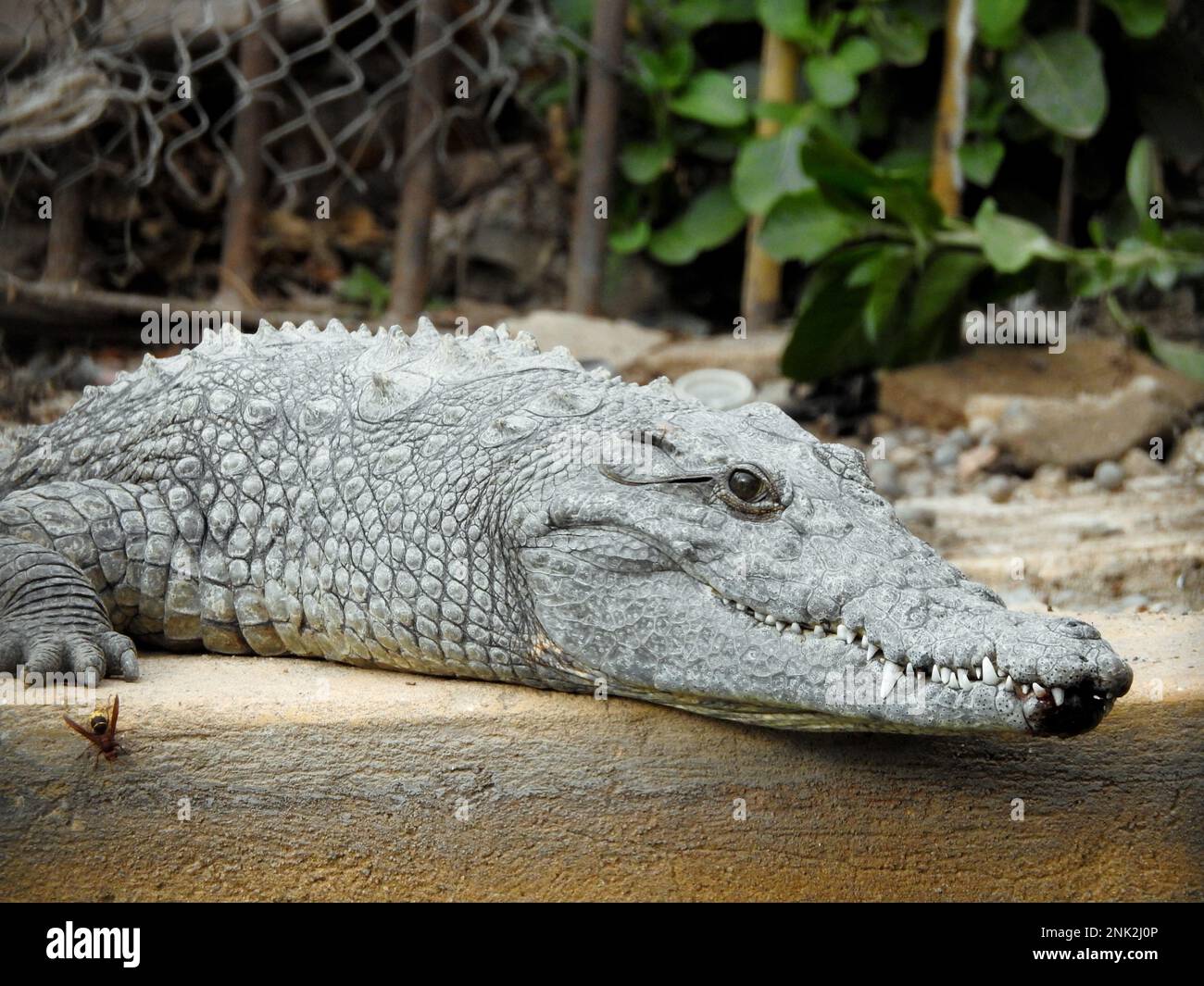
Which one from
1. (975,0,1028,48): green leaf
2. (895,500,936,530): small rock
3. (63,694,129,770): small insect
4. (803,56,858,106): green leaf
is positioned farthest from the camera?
(803,56,858,106): green leaf

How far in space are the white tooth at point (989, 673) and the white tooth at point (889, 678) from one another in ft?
0.54

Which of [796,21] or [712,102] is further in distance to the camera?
[712,102]

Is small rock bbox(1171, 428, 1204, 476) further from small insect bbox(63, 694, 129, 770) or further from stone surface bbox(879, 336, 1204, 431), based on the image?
small insect bbox(63, 694, 129, 770)

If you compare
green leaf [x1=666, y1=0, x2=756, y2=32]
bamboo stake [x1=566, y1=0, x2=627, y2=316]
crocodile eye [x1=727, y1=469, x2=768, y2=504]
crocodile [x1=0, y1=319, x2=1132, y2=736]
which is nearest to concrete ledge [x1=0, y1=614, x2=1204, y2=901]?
crocodile [x1=0, y1=319, x2=1132, y2=736]

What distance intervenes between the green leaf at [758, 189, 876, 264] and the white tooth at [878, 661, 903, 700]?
451 centimetres

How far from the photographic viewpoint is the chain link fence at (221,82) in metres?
5.93

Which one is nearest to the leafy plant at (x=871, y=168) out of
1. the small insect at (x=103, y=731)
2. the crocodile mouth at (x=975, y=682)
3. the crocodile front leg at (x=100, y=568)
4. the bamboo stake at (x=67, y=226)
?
the bamboo stake at (x=67, y=226)

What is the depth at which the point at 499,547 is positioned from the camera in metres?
3.05

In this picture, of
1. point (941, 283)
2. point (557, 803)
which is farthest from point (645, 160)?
point (557, 803)

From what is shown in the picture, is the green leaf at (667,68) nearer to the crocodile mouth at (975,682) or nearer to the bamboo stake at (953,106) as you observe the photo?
the bamboo stake at (953,106)

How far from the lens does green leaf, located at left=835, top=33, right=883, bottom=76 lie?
7.35m

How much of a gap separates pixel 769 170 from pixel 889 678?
5.28m

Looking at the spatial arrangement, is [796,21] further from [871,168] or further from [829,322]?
[829,322]
